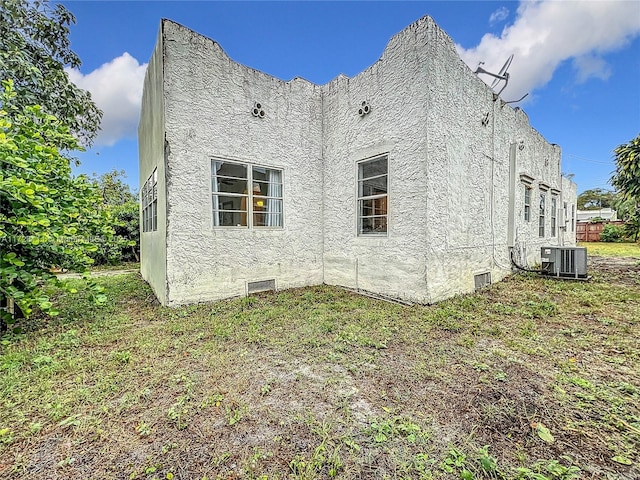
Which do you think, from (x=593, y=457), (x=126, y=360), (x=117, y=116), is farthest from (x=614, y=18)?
(x=117, y=116)

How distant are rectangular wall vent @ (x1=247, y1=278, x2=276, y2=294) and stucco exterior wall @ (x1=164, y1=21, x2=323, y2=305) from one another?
102mm

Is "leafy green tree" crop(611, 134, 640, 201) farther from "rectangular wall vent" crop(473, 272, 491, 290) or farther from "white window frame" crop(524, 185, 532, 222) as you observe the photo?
"rectangular wall vent" crop(473, 272, 491, 290)

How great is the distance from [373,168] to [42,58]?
875cm

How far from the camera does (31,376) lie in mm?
2803

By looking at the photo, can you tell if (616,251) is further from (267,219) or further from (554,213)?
(267,219)

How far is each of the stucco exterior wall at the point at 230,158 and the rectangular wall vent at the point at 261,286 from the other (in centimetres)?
10

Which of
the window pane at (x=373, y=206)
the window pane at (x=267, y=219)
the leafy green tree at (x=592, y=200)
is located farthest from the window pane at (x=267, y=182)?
the leafy green tree at (x=592, y=200)

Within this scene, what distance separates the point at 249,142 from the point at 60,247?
3.80 metres

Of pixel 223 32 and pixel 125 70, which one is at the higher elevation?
pixel 125 70

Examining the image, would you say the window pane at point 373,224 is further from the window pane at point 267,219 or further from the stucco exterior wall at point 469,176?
the window pane at point 267,219

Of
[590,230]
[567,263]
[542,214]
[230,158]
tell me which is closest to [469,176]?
[567,263]

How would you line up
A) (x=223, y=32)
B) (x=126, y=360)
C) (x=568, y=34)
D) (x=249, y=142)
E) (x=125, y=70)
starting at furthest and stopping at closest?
(x=125, y=70)
(x=568, y=34)
(x=223, y=32)
(x=249, y=142)
(x=126, y=360)

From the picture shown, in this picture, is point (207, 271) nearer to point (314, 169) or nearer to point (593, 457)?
point (314, 169)

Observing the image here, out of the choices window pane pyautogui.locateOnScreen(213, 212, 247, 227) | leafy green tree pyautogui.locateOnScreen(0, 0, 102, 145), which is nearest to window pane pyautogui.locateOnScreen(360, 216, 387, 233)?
window pane pyautogui.locateOnScreen(213, 212, 247, 227)
